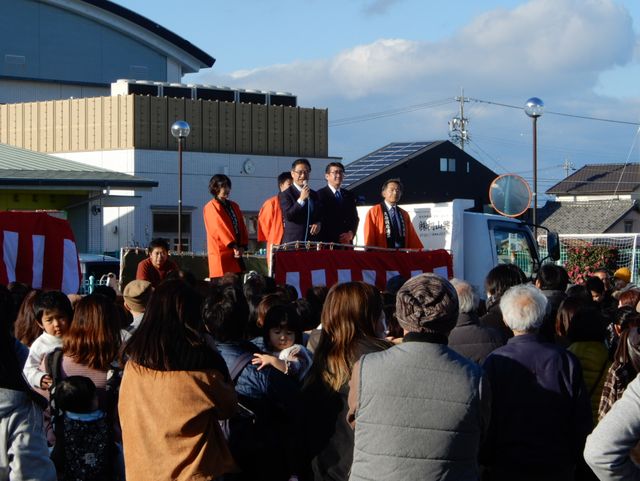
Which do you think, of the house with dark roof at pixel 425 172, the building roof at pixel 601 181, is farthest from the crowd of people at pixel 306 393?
the building roof at pixel 601 181

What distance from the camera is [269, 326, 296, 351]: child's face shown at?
21.7 ft

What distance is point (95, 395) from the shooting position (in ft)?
20.4

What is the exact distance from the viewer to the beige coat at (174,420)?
Answer: 5.35m

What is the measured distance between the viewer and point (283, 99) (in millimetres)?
44031

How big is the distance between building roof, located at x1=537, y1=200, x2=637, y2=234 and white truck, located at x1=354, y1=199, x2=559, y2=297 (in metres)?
43.6

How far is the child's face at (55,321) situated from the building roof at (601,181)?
241 ft

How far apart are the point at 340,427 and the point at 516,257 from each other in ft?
34.3

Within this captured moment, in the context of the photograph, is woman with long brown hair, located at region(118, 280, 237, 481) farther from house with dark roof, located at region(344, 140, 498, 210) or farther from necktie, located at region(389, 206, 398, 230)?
house with dark roof, located at region(344, 140, 498, 210)

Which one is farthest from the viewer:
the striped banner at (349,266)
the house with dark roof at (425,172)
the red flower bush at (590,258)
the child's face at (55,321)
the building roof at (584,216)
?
the building roof at (584,216)

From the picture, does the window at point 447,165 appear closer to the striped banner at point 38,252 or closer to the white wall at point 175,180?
the white wall at point 175,180

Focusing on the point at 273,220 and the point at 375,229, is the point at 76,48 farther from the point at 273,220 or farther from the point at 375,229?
the point at 375,229

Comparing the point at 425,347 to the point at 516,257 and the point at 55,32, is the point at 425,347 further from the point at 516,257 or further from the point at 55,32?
the point at 55,32

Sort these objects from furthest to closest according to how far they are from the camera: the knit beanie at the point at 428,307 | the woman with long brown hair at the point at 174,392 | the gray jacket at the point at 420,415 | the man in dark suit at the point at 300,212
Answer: the man in dark suit at the point at 300,212, the woman with long brown hair at the point at 174,392, the knit beanie at the point at 428,307, the gray jacket at the point at 420,415

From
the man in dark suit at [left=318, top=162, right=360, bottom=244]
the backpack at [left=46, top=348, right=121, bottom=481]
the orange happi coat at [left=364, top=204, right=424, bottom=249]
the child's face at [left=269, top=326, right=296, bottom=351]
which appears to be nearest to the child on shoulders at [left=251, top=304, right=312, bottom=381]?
the child's face at [left=269, top=326, right=296, bottom=351]
